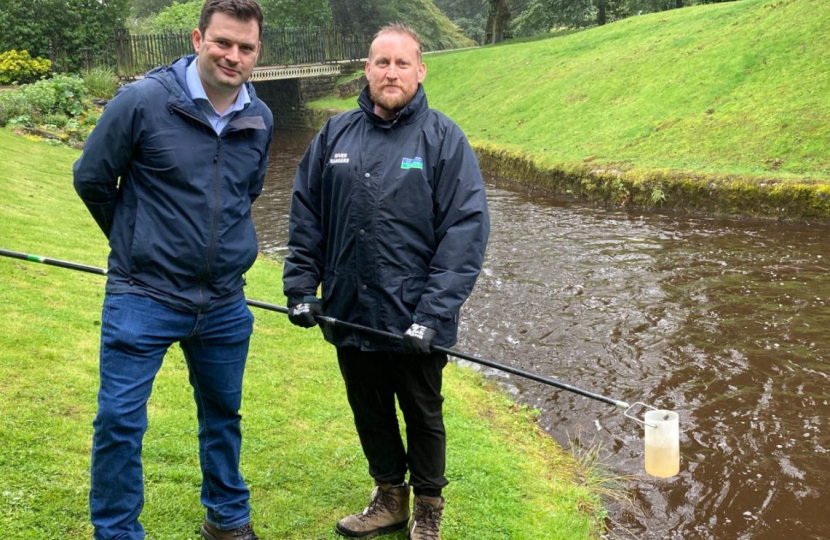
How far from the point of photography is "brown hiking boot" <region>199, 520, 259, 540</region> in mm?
3578

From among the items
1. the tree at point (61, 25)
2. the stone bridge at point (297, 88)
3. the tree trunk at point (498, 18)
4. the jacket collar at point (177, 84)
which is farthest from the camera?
the tree trunk at point (498, 18)

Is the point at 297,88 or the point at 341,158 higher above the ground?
the point at 341,158

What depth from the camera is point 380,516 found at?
390cm

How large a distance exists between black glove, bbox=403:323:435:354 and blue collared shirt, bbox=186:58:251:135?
3.94 ft

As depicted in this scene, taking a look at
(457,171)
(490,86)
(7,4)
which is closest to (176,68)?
(457,171)

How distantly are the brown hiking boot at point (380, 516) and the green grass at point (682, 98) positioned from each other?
1108cm

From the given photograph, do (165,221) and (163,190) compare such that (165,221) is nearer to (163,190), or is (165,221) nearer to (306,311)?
(163,190)

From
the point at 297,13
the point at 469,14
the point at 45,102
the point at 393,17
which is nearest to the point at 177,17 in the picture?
the point at 297,13

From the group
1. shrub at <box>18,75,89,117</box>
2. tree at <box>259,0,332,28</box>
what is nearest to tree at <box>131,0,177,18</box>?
tree at <box>259,0,332,28</box>

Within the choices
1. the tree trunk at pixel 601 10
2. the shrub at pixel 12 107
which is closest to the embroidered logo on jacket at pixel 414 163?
the shrub at pixel 12 107

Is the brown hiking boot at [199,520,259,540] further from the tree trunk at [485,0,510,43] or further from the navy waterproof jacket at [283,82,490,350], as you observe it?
the tree trunk at [485,0,510,43]

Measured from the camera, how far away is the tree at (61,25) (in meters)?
24.7

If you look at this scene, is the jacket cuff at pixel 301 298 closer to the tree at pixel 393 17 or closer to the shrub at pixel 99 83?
the shrub at pixel 99 83

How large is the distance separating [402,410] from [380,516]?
617 mm
